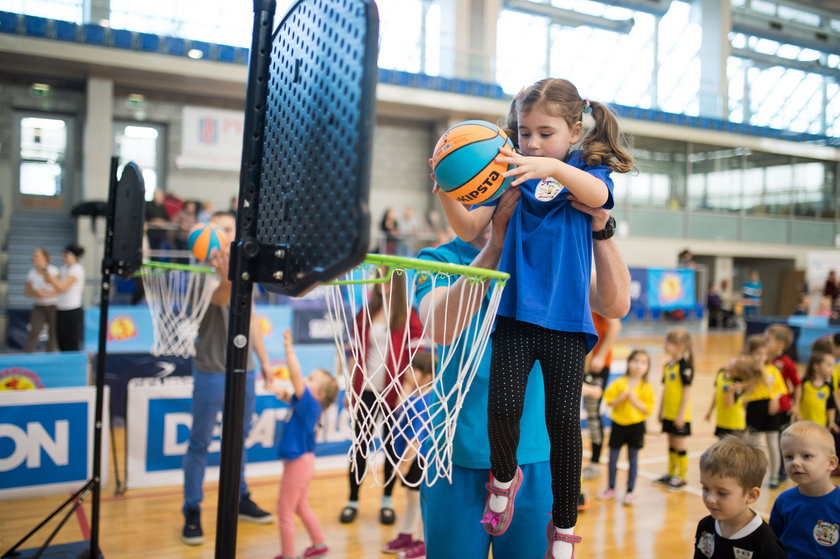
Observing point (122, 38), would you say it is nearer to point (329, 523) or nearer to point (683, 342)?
point (329, 523)

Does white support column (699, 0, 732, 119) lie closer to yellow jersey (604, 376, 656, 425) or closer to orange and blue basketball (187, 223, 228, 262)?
yellow jersey (604, 376, 656, 425)

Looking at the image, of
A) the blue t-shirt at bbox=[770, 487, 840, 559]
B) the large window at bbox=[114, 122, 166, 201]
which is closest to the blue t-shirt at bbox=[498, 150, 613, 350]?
the blue t-shirt at bbox=[770, 487, 840, 559]

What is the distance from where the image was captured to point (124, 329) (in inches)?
324

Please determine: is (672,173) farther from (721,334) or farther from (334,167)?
(334,167)

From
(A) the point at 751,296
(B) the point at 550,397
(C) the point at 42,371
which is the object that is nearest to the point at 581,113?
(B) the point at 550,397

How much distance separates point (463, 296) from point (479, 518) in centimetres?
70

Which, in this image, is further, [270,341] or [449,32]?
[449,32]

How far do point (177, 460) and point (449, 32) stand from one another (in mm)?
15169

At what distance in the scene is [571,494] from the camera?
5.43 feet

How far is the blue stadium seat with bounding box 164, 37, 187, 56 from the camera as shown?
14133mm

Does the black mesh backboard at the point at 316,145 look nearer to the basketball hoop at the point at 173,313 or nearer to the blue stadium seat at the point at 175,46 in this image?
the basketball hoop at the point at 173,313

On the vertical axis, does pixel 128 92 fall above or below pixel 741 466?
above

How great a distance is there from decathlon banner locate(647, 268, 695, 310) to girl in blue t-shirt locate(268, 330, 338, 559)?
14.6 meters

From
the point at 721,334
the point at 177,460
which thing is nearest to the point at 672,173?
the point at 721,334
